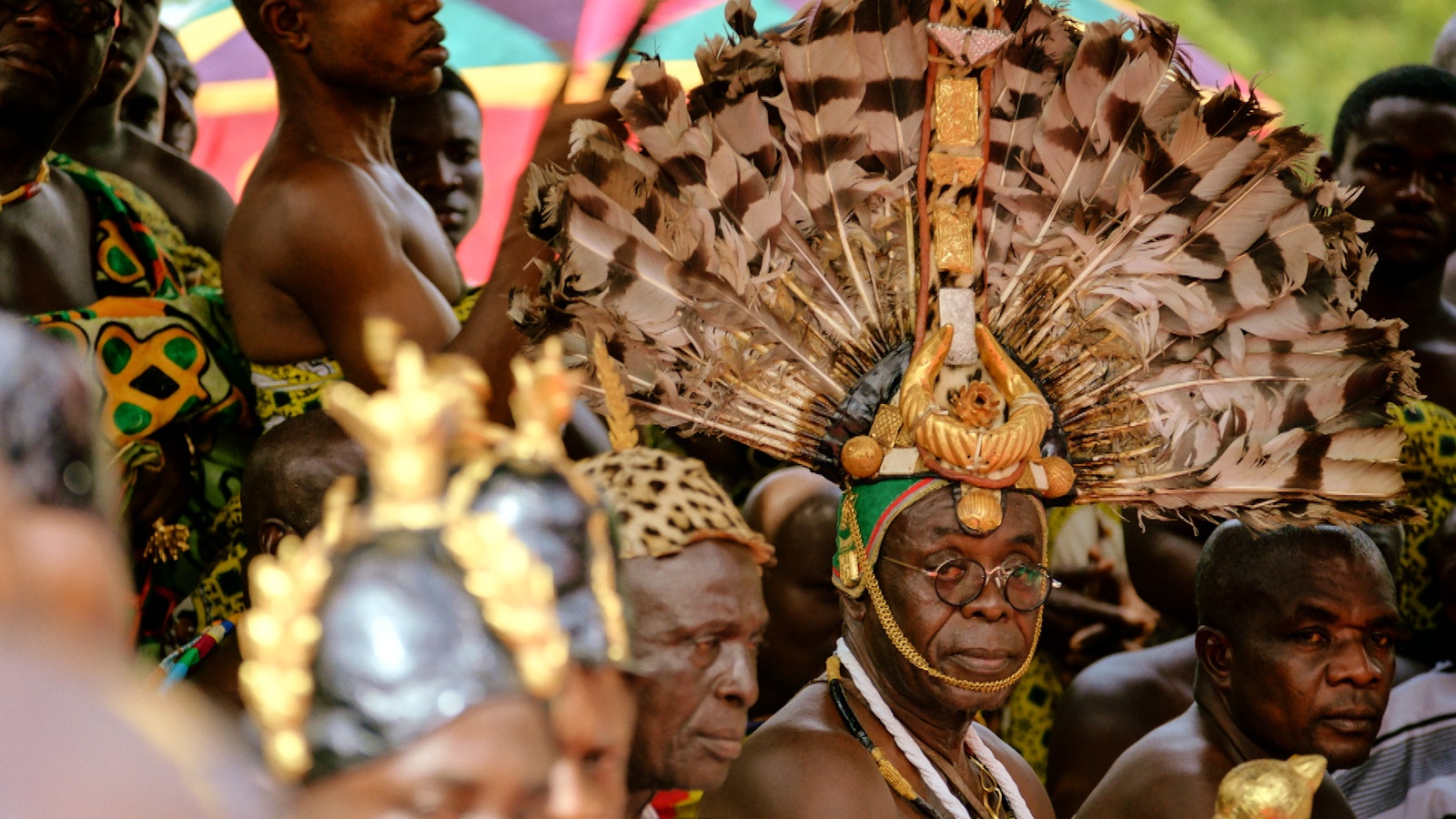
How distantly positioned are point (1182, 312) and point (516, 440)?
301 centimetres

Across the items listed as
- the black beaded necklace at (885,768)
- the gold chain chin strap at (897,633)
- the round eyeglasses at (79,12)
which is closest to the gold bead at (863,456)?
the gold chain chin strap at (897,633)

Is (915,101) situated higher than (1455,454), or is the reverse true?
(915,101)

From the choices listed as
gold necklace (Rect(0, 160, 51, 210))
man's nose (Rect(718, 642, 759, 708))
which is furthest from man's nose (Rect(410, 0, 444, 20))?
man's nose (Rect(718, 642, 759, 708))

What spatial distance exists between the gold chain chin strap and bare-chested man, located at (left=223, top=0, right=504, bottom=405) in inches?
39.3

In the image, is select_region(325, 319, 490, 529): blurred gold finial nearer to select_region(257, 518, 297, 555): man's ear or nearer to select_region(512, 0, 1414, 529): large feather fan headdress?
select_region(257, 518, 297, 555): man's ear

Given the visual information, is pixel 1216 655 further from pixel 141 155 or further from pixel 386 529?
pixel 141 155

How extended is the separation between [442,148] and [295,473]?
2700 mm

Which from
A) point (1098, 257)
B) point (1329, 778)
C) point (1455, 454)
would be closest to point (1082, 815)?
point (1329, 778)

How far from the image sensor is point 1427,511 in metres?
5.34

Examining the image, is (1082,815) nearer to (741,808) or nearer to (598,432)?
(741,808)

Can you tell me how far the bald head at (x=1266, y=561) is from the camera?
4359 mm

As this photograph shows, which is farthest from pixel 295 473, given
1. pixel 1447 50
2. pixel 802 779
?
pixel 1447 50

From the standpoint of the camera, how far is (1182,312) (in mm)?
4160

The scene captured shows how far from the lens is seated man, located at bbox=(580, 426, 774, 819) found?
8.50 feet
